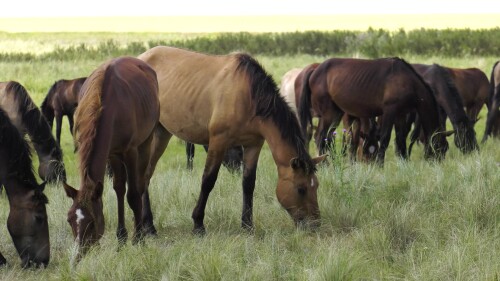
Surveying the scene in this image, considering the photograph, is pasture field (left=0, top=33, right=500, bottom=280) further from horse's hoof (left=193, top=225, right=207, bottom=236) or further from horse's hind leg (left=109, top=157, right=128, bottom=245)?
horse's hind leg (left=109, top=157, right=128, bottom=245)

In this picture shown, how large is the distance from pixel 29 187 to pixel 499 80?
1139 centimetres

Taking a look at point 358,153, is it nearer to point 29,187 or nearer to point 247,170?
point 247,170

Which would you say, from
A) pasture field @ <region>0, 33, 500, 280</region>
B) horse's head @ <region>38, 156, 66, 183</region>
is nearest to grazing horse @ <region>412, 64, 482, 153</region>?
pasture field @ <region>0, 33, 500, 280</region>

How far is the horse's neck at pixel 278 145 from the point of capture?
6.89 m

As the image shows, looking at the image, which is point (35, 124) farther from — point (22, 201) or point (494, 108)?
point (494, 108)

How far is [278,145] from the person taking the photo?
6926mm

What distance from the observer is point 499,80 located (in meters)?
15.0

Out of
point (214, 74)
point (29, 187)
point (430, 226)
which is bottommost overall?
point (430, 226)

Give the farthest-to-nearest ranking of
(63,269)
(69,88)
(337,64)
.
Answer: (69,88), (337,64), (63,269)

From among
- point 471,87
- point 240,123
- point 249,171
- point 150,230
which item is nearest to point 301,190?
point 249,171

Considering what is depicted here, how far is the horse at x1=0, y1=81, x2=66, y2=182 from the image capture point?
8961mm

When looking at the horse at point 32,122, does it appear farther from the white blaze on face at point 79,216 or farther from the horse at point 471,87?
the horse at point 471,87

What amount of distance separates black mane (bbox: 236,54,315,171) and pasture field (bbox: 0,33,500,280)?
0.82 m

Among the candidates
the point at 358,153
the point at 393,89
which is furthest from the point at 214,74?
the point at 358,153
